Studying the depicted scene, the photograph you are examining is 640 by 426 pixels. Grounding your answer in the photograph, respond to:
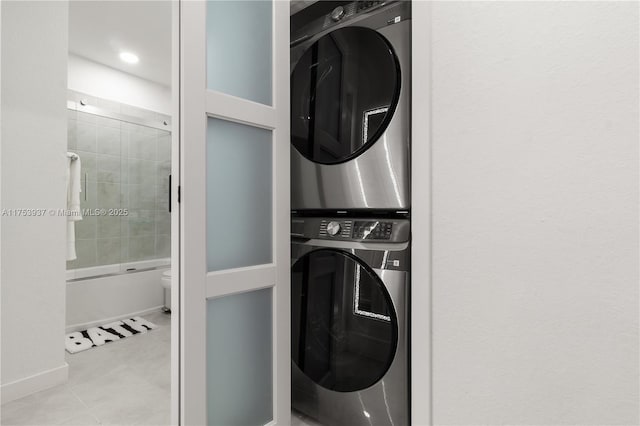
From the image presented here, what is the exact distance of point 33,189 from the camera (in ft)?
6.32

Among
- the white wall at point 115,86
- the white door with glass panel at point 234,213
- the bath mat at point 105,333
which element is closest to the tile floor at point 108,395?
the bath mat at point 105,333

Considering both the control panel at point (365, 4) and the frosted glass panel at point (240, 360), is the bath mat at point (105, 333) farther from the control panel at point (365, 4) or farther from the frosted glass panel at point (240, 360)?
the control panel at point (365, 4)

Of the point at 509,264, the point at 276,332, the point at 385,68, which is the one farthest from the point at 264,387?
the point at 385,68

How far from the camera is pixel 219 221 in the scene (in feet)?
4.04

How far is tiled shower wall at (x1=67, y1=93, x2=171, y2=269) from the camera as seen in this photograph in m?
3.21

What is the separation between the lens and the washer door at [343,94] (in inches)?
52.8

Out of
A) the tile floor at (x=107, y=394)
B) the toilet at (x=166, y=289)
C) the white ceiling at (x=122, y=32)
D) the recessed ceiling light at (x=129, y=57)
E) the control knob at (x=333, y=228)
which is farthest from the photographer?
the toilet at (x=166, y=289)

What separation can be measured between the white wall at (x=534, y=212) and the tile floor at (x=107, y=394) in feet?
4.97

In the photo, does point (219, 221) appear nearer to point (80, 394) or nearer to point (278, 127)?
point (278, 127)

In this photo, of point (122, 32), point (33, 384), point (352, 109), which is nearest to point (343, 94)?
point (352, 109)

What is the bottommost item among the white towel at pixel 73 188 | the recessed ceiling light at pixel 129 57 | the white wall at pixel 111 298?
the white wall at pixel 111 298

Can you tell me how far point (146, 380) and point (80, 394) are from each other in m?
0.33

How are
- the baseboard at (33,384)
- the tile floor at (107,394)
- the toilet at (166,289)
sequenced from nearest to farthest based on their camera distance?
the tile floor at (107,394) < the baseboard at (33,384) < the toilet at (166,289)

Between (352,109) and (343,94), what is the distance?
0.29ft
